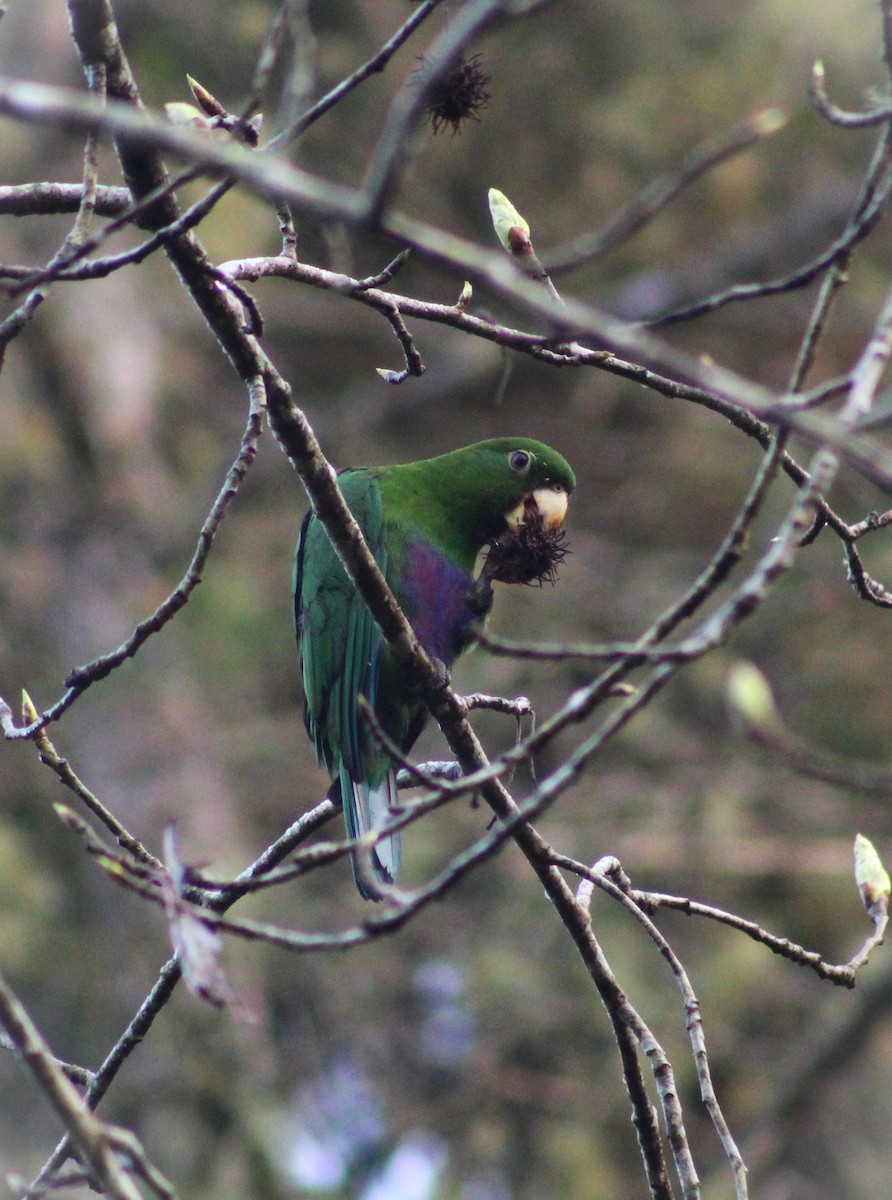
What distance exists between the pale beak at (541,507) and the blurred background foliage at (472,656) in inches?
80.5

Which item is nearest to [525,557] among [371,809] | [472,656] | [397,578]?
[397,578]

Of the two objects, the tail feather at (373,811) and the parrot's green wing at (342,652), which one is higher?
the parrot's green wing at (342,652)

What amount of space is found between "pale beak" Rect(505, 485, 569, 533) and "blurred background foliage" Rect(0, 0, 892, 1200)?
205 cm

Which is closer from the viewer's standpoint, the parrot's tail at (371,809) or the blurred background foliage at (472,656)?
the parrot's tail at (371,809)

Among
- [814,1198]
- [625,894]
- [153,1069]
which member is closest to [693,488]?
[814,1198]

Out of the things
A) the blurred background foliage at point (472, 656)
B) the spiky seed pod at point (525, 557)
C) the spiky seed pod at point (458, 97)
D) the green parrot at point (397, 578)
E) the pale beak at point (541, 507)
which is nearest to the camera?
the spiky seed pod at point (458, 97)

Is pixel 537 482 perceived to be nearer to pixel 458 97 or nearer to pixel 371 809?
pixel 371 809

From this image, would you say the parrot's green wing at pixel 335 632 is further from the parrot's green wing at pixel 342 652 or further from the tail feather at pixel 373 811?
the tail feather at pixel 373 811

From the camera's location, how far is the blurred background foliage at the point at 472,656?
20.0ft

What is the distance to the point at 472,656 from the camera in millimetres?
6035

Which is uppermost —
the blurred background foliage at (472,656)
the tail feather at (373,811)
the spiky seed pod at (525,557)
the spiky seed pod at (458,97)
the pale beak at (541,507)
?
the blurred background foliage at (472,656)

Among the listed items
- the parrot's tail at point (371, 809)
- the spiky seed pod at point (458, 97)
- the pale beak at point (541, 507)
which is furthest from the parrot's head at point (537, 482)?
the spiky seed pod at point (458, 97)

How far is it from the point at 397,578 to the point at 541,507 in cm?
44

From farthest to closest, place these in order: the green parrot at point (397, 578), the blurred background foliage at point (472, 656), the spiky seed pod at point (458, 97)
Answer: the blurred background foliage at point (472, 656)
the green parrot at point (397, 578)
the spiky seed pod at point (458, 97)
